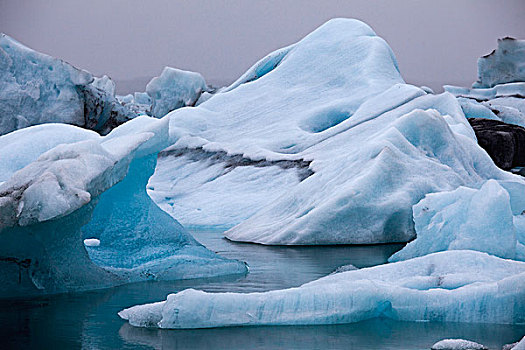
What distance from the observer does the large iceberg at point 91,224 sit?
4.99 metres

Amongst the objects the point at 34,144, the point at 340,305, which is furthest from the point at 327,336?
the point at 34,144

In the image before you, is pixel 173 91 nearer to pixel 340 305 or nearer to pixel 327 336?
pixel 340 305

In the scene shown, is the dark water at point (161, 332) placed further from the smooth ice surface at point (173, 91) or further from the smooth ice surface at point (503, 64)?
the smooth ice surface at point (503, 64)

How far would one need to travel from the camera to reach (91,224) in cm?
683

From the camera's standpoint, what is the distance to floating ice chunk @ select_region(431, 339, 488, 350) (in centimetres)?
378

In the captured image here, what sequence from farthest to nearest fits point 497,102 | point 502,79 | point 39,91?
point 502,79 → point 497,102 → point 39,91

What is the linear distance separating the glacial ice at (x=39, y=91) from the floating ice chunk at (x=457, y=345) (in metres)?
12.6

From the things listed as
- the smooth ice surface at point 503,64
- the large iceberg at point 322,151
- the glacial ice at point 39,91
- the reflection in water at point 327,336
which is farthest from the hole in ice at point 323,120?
the smooth ice surface at point 503,64

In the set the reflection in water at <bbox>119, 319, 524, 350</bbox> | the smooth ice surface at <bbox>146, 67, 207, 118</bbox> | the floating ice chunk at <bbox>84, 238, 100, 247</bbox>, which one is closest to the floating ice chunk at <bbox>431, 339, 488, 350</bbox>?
the reflection in water at <bbox>119, 319, 524, 350</bbox>

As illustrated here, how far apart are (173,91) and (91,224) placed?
829 inches

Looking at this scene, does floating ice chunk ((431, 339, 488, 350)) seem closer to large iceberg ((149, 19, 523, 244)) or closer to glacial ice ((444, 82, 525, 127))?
large iceberg ((149, 19, 523, 244))

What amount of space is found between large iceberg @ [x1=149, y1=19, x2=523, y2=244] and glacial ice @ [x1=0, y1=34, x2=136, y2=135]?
201 cm

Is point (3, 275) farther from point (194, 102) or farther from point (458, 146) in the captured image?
point (194, 102)

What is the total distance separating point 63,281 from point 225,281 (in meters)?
1.26
